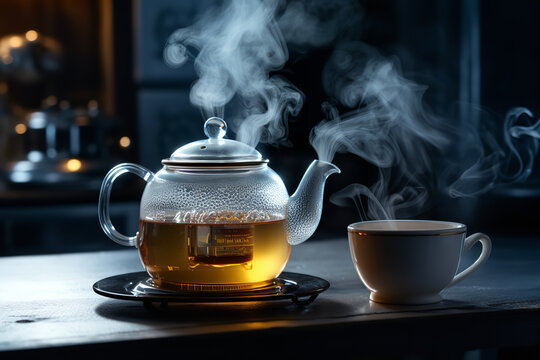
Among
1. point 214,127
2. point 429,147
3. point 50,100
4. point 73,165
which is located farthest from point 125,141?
point 214,127

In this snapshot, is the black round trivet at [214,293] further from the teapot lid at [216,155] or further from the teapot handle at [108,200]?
the teapot lid at [216,155]

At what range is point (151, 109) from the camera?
3.31 meters

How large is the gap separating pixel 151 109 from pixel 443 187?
1308 millimetres

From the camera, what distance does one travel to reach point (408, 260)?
882mm

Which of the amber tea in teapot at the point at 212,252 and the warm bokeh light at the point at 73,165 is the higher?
the warm bokeh light at the point at 73,165

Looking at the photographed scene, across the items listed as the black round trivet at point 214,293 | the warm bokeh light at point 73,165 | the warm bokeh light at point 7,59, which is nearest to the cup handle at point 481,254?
the black round trivet at point 214,293

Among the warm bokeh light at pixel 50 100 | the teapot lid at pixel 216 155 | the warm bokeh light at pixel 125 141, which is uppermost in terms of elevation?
the warm bokeh light at pixel 50 100

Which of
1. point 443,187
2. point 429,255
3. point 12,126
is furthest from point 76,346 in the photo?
point 12,126

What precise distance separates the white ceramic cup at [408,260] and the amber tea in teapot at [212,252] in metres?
0.11

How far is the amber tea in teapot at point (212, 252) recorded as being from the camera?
906mm

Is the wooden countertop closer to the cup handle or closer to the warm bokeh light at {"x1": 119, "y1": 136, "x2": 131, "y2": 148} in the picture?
the cup handle

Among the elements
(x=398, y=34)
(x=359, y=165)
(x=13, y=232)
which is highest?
(x=398, y=34)

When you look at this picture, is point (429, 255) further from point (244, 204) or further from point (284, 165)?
point (284, 165)

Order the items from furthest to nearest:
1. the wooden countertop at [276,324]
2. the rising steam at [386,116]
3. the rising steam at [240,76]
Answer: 1. the rising steam at [386,116]
2. the rising steam at [240,76]
3. the wooden countertop at [276,324]
